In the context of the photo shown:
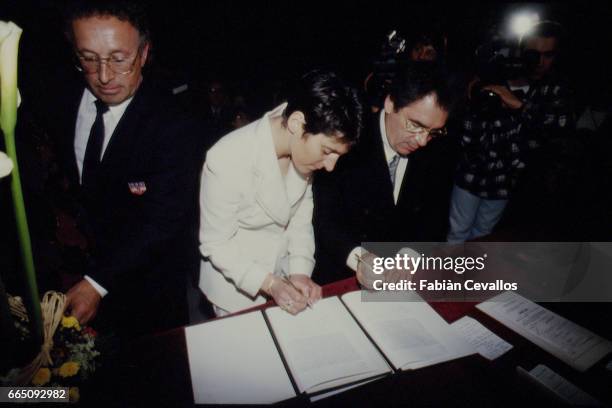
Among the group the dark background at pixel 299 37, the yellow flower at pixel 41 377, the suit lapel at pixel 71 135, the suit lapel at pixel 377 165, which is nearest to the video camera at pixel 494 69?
the suit lapel at pixel 377 165

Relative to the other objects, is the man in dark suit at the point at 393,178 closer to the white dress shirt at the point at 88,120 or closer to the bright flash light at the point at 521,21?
the white dress shirt at the point at 88,120

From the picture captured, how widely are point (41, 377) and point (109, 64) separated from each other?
112 cm

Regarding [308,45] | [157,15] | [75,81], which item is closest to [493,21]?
[308,45]

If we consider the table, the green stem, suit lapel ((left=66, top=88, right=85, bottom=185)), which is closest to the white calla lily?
the green stem

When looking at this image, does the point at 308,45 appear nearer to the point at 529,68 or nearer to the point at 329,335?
the point at 529,68

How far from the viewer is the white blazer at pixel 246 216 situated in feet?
4.75

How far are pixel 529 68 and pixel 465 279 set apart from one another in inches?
81.0

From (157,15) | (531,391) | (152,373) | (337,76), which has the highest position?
(157,15)

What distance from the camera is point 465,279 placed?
5.38ft

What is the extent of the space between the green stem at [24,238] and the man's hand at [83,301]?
1.82 feet

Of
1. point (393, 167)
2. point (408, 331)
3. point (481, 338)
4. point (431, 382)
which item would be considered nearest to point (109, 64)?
point (393, 167)

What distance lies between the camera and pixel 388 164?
190cm

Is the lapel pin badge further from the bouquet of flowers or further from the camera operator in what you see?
the camera operator

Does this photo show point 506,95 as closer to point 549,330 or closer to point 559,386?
point 549,330
